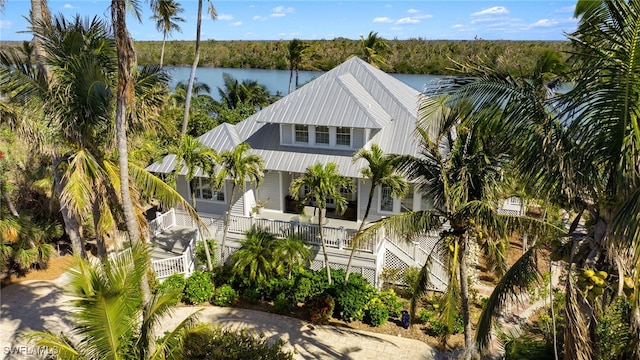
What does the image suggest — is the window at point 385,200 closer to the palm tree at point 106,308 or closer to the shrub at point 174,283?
the shrub at point 174,283

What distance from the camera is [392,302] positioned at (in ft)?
44.0

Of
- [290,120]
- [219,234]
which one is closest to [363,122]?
[290,120]

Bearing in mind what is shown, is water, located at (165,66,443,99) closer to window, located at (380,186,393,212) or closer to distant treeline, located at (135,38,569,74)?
distant treeline, located at (135,38,569,74)

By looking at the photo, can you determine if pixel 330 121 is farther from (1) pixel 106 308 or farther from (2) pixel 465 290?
(1) pixel 106 308

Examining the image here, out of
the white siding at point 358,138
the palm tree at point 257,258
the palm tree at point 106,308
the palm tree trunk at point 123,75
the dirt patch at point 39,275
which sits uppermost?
the palm tree trunk at point 123,75

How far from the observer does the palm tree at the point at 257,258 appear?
539 inches

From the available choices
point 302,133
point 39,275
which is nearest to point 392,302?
point 302,133

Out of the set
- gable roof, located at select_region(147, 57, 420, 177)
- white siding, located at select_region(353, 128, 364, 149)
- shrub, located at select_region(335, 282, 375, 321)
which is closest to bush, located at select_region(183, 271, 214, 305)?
shrub, located at select_region(335, 282, 375, 321)

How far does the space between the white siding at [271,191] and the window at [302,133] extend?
180 cm

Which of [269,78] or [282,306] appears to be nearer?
[282,306]

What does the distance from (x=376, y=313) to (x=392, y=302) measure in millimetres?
727

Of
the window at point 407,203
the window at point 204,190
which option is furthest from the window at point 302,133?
the window at point 407,203

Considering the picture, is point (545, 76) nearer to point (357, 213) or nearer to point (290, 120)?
point (357, 213)

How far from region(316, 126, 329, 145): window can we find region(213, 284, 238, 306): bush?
7.05 m
